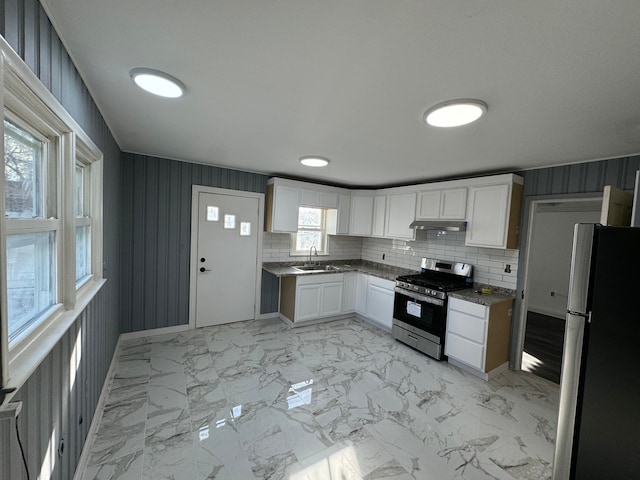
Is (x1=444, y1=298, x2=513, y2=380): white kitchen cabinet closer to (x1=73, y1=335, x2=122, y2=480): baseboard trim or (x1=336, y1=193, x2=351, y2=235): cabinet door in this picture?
(x1=336, y1=193, x2=351, y2=235): cabinet door

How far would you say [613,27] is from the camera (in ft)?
3.41

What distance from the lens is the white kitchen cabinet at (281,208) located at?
4.23m

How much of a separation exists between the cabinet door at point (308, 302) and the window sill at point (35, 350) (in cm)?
296

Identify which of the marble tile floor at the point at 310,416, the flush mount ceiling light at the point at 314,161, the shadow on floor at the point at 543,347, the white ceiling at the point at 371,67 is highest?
the white ceiling at the point at 371,67

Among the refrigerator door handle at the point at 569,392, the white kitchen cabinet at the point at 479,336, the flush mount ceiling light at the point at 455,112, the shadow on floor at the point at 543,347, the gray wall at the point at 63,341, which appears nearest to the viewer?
the gray wall at the point at 63,341

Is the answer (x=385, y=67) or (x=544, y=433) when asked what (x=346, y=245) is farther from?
(x=385, y=67)

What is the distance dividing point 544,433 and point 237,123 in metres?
3.64

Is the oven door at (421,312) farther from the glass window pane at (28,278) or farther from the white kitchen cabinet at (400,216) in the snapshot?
the glass window pane at (28,278)

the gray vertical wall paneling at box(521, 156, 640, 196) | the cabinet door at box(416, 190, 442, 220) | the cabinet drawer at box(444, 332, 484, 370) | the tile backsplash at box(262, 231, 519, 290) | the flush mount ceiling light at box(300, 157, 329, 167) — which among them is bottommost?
the cabinet drawer at box(444, 332, 484, 370)

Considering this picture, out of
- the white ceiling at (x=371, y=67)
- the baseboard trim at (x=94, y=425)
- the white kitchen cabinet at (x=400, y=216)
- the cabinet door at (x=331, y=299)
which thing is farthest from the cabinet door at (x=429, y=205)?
the baseboard trim at (x=94, y=425)

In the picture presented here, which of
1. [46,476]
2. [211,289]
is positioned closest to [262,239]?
[211,289]

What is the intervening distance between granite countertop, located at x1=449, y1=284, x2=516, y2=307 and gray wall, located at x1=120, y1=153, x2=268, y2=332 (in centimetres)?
361

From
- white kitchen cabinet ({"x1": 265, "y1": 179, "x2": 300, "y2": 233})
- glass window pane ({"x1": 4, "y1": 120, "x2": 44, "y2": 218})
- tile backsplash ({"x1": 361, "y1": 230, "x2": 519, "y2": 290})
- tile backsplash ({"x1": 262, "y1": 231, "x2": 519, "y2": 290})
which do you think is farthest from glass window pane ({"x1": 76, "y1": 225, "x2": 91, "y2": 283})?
tile backsplash ({"x1": 361, "y1": 230, "x2": 519, "y2": 290})

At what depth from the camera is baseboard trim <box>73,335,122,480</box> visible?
5.57 feet
